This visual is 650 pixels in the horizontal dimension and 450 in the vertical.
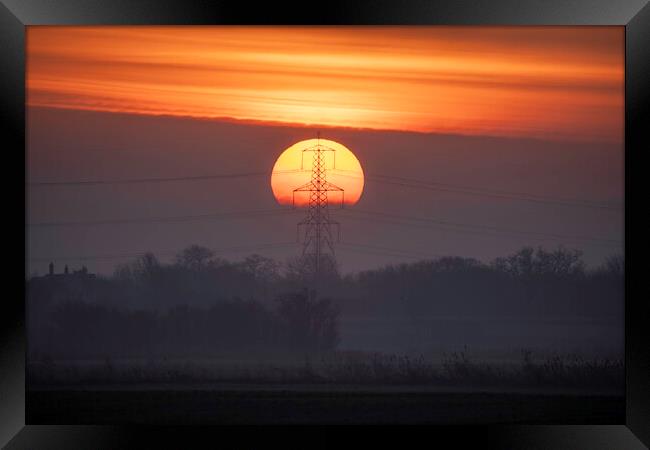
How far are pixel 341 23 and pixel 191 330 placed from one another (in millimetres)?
2458

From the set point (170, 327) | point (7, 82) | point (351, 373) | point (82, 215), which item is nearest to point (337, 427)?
point (351, 373)

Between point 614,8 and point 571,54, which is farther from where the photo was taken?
point 571,54

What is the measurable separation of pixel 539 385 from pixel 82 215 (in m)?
3.29

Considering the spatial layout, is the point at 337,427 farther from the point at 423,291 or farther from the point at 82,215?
the point at 82,215

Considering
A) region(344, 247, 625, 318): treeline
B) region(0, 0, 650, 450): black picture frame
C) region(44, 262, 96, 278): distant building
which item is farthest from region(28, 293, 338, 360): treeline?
region(0, 0, 650, 450): black picture frame

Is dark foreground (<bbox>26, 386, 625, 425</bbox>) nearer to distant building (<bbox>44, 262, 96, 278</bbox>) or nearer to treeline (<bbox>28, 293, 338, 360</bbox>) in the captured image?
treeline (<bbox>28, 293, 338, 360</bbox>)

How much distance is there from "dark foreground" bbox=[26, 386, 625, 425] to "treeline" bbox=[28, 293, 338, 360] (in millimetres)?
272

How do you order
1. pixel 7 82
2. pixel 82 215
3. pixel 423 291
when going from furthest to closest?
pixel 423 291 → pixel 82 215 → pixel 7 82

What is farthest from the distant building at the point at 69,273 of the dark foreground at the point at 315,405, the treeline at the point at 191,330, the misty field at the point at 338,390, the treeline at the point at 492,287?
the treeline at the point at 492,287

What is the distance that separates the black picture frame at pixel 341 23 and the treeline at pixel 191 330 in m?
0.70

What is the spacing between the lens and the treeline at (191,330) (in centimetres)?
643

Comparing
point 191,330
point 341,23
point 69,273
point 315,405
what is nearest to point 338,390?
point 315,405

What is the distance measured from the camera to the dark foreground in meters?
6.46

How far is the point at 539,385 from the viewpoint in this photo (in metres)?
6.55
